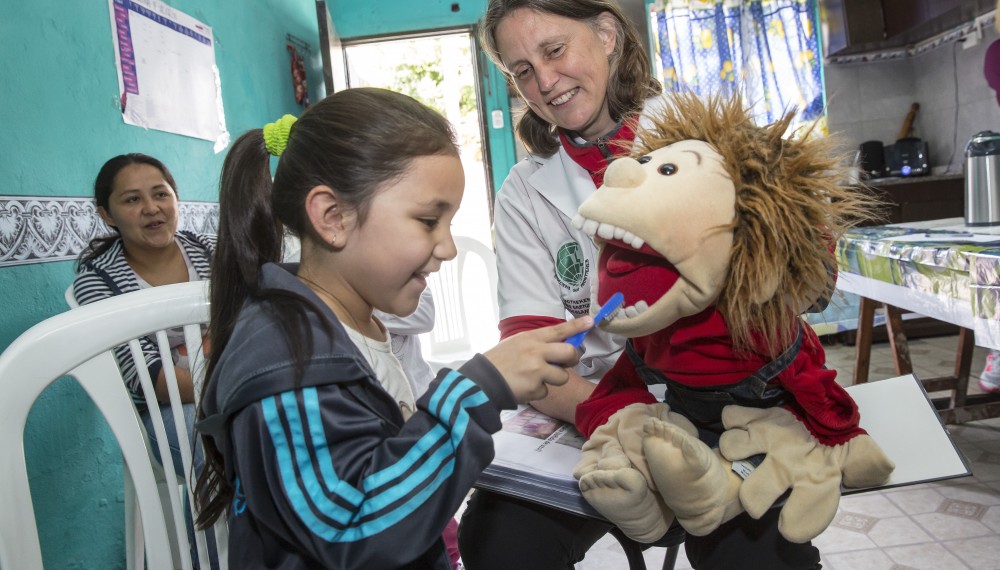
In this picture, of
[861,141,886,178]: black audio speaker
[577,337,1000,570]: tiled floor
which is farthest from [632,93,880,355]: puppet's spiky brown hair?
[861,141,886,178]: black audio speaker

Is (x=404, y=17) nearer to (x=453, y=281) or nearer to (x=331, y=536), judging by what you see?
(x=453, y=281)

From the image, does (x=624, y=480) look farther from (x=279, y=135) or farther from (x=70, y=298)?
(x=70, y=298)

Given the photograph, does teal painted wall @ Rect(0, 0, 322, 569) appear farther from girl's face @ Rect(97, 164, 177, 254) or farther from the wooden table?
the wooden table

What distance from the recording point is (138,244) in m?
1.91

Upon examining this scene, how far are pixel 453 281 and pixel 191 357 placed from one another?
6.34ft

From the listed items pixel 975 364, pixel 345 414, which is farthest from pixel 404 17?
pixel 345 414

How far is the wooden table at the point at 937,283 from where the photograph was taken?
130cm

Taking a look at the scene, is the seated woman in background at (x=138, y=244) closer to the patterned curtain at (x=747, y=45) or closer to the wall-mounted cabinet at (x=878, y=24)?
the patterned curtain at (x=747, y=45)

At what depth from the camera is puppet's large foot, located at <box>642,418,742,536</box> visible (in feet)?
2.17

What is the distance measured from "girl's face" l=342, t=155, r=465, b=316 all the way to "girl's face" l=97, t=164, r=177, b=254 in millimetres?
1371

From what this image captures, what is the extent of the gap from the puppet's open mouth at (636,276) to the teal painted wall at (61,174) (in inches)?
58.0

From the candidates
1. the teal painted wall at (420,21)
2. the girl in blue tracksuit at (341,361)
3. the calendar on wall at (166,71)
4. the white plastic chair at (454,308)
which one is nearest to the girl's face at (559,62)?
the girl in blue tracksuit at (341,361)

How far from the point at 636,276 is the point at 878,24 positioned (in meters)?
4.01

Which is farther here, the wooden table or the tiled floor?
the tiled floor
